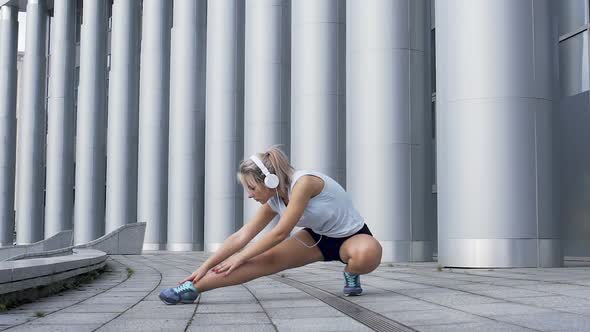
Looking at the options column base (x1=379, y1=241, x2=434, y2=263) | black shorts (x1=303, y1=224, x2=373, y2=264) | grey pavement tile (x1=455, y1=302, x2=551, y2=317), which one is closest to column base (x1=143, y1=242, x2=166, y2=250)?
column base (x1=379, y1=241, x2=434, y2=263)

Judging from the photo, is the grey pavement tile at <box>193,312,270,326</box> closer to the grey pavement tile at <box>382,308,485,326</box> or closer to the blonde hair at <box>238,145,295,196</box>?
the grey pavement tile at <box>382,308,485,326</box>

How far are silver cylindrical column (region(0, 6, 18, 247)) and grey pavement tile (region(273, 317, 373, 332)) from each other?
111 feet

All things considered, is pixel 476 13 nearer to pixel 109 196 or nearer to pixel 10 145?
pixel 109 196

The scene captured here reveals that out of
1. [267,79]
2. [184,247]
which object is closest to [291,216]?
[267,79]

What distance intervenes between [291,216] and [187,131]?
2188cm

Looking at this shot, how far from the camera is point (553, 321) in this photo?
448cm

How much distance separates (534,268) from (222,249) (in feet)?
19.7

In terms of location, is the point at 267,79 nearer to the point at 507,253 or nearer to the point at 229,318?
the point at 507,253

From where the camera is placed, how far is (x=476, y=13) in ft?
36.0

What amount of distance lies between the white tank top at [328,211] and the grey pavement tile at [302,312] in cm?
66

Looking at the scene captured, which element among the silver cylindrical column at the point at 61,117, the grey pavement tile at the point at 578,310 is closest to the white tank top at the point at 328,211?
the grey pavement tile at the point at 578,310

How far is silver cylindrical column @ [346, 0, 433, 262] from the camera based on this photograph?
46.0 ft

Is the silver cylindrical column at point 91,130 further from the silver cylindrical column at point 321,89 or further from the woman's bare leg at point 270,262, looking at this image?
the woman's bare leg at point 270,262

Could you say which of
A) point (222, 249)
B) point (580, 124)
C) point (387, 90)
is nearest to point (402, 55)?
point (387, 90)
